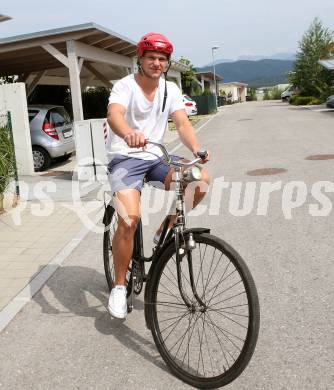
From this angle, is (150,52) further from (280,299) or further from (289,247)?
(289,247)

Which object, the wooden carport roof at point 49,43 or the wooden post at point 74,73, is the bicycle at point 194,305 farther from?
the wooden carport roof at point 49,43

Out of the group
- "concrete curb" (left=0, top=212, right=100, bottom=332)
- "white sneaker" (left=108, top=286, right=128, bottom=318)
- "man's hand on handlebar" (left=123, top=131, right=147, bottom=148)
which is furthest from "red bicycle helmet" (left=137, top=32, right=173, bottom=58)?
"concrete curb" (left=0, top=212, right=100, bottom=332)

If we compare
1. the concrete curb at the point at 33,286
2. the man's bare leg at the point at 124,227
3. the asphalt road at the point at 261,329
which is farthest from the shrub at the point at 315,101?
the man's bare leg at the point at 124,227

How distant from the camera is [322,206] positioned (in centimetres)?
703

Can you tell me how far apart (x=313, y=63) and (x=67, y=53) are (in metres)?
35.2

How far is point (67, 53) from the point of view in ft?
43.8

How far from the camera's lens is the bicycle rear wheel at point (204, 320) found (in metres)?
2.73

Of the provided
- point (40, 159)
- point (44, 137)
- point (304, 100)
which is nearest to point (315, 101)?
point (304, 100)

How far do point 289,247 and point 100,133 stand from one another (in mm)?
6030

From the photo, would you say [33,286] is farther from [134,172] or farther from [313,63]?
[313,63]

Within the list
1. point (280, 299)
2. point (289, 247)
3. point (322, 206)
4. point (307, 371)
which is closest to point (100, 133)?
point (322, 206)

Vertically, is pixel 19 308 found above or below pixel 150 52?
below

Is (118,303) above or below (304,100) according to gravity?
below

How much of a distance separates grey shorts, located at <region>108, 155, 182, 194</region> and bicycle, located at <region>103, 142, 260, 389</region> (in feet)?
1.20
